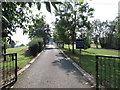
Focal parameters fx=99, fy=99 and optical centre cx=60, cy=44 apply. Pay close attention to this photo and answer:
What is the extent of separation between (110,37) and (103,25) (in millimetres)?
6983

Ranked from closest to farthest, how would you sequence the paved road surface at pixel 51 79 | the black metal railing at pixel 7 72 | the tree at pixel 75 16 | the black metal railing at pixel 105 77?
the black metal railing at pixel 105 77 < the black metal railing at pixel 7 72 < the paved road surface at pixel 51 79 < the tree at pixel 75 16

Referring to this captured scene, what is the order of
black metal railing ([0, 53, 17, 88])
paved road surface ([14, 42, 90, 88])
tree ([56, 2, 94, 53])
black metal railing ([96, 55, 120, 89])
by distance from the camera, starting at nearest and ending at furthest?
black metal railing ([96, 55, 120, 89]) → black metal railing ([0, 53, 17, 88]) → paved road surface ([14, 42, 90, 88]) → tree ([56, 2, 94, 53])

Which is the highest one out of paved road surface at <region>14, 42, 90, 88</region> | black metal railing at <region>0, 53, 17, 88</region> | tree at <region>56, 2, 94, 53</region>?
tree at <region>56, 2, 94, 53</region>

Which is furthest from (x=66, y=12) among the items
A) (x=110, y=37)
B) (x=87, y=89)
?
(x=110, y=37)

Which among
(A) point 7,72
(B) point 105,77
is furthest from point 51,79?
(B) point 105,77

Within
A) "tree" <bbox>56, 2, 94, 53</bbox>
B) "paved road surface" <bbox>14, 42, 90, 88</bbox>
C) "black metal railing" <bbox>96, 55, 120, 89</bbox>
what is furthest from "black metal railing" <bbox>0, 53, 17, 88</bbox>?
"tree" <bbox>56, 2, 94, 53</bbox>

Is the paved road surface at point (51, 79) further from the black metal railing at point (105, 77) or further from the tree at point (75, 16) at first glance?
the tree at point (75, 16)

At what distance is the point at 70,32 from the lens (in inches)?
725

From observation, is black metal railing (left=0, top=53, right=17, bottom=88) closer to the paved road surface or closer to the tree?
the paved road surface

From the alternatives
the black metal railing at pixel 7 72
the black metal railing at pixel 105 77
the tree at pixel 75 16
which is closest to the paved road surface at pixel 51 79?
the black metal railing at pixel 7 72

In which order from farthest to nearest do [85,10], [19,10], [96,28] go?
1. [96,28]
2. [85,10]
3. [19,10]

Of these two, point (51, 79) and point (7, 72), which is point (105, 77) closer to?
point (51, 79)

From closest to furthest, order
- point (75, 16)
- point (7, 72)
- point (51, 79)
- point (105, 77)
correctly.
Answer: point (105, 77) < point (7, 72) < point (51, 79) < point (75, 16)

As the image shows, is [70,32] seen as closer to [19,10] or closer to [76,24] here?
[76,24]
